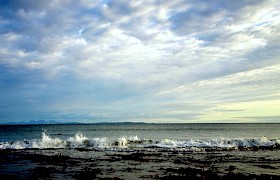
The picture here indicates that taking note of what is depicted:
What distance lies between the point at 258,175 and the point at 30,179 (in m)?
14.6

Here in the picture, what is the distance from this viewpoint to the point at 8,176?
19.5 meters

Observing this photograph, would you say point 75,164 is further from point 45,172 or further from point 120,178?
point 120,178

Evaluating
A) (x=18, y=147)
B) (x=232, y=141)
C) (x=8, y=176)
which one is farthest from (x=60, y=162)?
(x=232, y=141)

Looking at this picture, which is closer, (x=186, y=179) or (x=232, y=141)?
(x=186, y=179)

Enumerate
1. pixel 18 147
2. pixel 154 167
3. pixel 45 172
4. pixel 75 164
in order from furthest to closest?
1. pixel 18 147
2. pixel 75 164
3. pixel 154 167
4. pixel 45 172

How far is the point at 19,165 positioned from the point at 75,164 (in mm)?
4566

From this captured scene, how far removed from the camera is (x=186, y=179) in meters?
18.2

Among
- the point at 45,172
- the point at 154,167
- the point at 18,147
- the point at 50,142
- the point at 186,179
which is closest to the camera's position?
the point at 186,179

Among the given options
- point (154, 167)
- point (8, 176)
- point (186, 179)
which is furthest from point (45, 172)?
point (186, 179)

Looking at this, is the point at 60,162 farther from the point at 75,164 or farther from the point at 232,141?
the point at 232,141

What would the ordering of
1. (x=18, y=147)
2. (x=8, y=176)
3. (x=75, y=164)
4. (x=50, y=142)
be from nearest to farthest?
(x=8, y=176) < (x=75, y=164) < (x=18, y=147) < (x=50, y=142)

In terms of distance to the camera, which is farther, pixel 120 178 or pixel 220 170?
pixel 220 170

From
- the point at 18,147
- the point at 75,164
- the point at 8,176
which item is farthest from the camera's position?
the point at 18,147

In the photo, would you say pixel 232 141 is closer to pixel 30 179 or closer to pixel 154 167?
pixel 154 167
